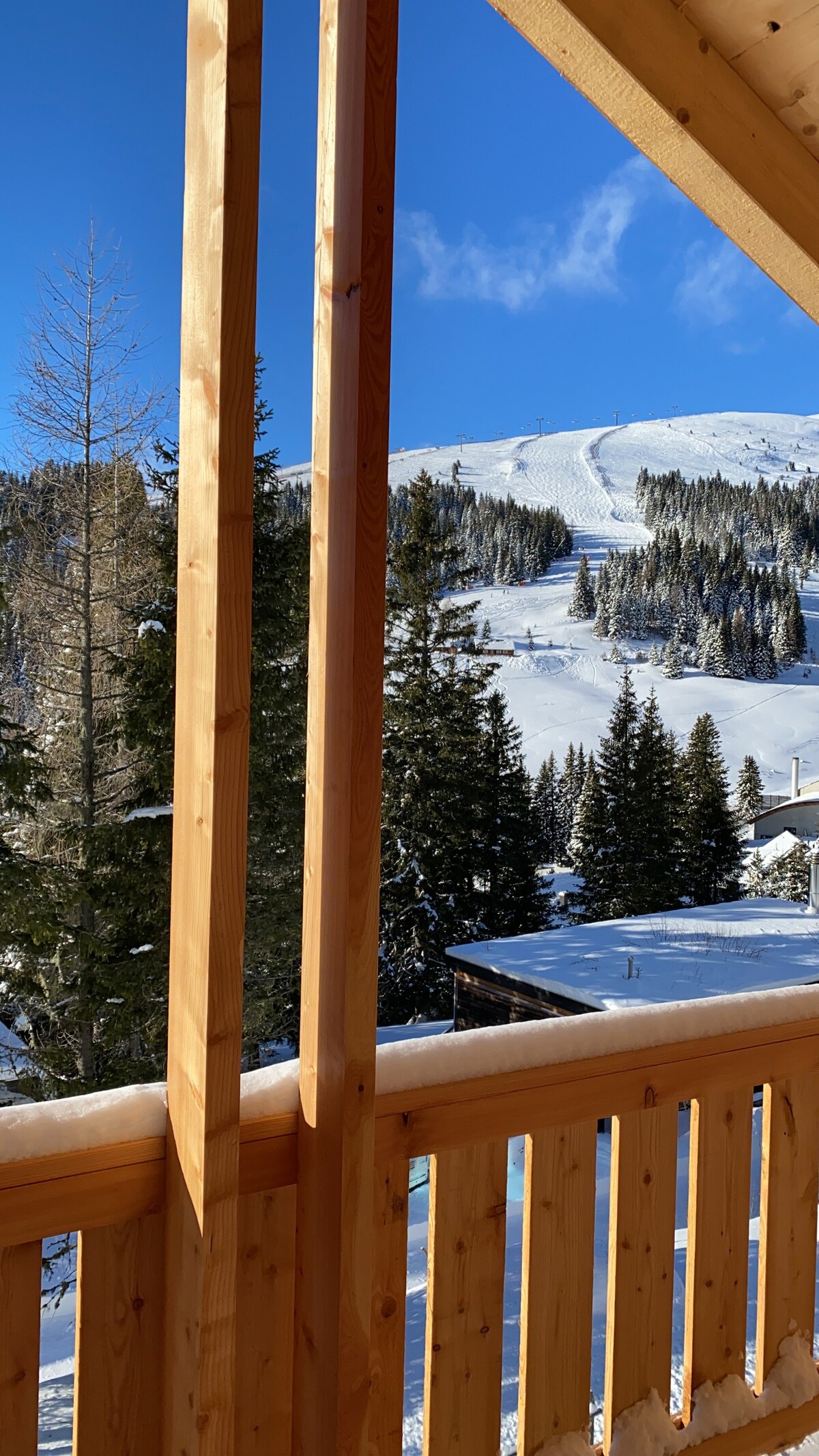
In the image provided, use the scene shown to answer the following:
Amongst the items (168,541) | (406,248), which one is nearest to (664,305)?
(406,248)

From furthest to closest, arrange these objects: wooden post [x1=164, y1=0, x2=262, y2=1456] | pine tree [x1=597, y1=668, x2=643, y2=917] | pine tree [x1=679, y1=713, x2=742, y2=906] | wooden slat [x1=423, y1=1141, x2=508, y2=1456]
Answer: pine tree [x1=679, y1=713, x2=742, y2=906]
pine tree [x1=597, y1=668, x2=643, y2=917]
wooden slat [x1=423, y1=1141, x2=508, y2=1456]
wooden post [x1=164, y1=0, x2=262, y2=1456]

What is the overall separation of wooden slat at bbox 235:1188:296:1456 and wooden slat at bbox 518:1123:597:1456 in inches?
11.7

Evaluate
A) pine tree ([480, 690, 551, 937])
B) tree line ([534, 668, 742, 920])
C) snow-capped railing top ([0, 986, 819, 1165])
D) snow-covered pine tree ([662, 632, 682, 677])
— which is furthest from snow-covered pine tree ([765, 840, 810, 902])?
snow-capped railing top ([0, 986, 819, 1165])

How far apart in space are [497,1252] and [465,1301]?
0.20 ft

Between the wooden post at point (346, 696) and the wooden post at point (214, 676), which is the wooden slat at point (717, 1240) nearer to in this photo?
the wooden post at point (346, 696)

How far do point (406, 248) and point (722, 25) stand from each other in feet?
162

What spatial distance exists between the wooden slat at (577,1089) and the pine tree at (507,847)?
47.1ft

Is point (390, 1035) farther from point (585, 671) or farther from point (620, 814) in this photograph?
point (585, 671)

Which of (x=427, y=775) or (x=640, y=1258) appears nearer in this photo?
(x=640, y=1258)

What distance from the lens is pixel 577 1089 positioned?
1.12 metres

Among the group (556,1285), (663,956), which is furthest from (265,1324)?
(663,956)

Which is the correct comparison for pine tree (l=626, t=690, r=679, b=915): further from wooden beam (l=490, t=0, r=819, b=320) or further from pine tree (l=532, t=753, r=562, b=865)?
wooden beam (l=490, t=0, r=819, b=320)

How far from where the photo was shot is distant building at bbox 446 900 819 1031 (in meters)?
7.75

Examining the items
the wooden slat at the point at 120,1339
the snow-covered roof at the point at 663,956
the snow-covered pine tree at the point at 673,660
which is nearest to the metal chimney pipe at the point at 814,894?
the snow-covered roof at the point at 663,956
